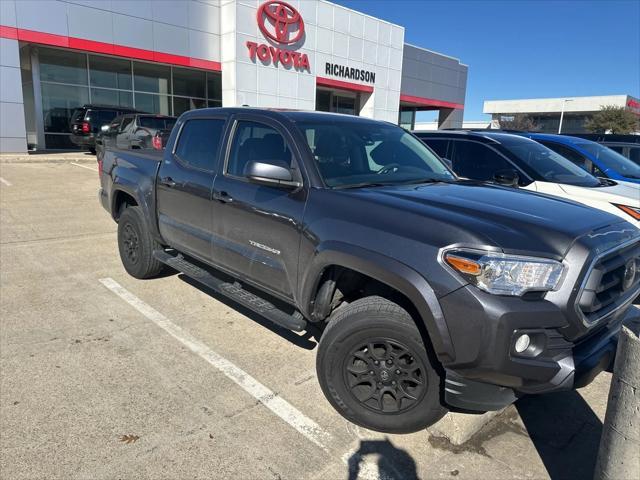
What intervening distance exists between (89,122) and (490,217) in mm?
17842

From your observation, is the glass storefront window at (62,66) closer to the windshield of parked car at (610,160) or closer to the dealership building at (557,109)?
the windshield of parked car at (610,160)

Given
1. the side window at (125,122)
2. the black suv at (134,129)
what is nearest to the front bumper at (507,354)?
the black suv at (134,129)

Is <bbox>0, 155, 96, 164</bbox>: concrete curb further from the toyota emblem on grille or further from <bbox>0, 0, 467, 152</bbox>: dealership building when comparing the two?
the toyota emblem on grille

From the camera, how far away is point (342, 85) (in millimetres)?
25750

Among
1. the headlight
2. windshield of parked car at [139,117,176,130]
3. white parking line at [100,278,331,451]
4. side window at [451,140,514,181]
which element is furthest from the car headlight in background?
windshield of parked car at [139,117,176,130]

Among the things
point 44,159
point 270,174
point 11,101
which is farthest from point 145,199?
point 11,101

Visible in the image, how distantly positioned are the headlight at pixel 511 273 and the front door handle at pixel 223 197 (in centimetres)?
212

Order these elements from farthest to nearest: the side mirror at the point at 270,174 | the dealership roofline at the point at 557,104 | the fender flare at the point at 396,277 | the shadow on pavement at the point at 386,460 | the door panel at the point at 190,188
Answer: the dealership roofline at the point at 557,104, the door panel at the point at 190,188, the side mirror at the point at 270,174, the shadow on pavement at the point at 386,460, the fender flare at the point at 396,277

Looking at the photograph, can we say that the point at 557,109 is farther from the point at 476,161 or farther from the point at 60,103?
the point at 476,161

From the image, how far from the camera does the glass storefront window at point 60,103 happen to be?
19.4m

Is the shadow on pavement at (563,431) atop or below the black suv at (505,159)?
below

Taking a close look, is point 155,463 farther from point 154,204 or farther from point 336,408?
point 154,204

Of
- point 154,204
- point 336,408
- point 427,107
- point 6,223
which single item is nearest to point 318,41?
point 427,107

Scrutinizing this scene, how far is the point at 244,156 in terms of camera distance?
3893mm
